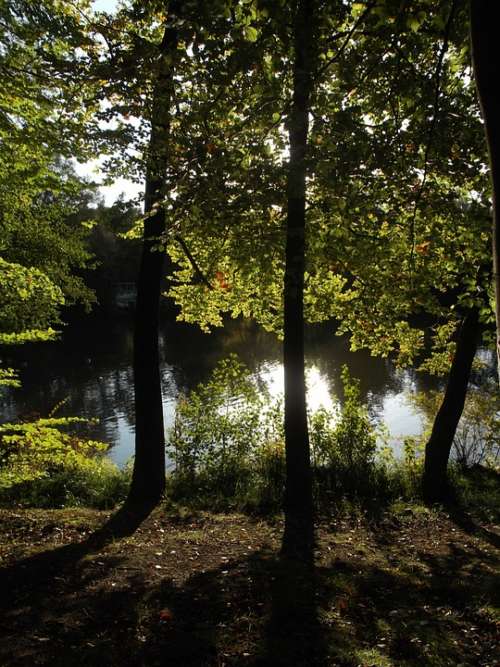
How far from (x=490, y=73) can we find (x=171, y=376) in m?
25.2

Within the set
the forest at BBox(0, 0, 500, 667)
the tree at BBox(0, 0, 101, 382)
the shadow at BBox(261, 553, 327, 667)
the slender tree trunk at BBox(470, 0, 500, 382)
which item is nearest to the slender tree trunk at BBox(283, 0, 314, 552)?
the forest at BBox(0, 0, 500, 667)

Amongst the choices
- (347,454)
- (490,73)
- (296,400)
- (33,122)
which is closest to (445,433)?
(347,454)

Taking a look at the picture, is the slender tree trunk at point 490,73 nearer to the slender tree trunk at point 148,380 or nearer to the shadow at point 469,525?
the shadow at point 469,525

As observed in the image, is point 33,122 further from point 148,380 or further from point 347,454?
point 347,454

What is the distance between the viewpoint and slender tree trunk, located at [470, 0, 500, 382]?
1.99 metres

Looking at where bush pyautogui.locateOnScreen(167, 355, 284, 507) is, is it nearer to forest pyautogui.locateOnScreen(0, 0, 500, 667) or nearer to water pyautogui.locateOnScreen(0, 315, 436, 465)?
forest pyautogui.locateOnScreen(0, 0, 500, 667)

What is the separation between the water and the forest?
2478 millimetres

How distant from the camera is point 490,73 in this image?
2.00m

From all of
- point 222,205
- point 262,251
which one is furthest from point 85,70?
point 262,251

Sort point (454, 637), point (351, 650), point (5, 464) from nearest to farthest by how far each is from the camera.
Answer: point (351, 650)
point (454, 637)
point (5, 464)

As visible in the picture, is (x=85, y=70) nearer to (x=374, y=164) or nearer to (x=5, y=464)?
(x=374, y=164)

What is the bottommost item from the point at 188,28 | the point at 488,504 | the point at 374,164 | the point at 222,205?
the point at 488,504

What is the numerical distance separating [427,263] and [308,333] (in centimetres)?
3019

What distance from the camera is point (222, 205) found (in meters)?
5.86
